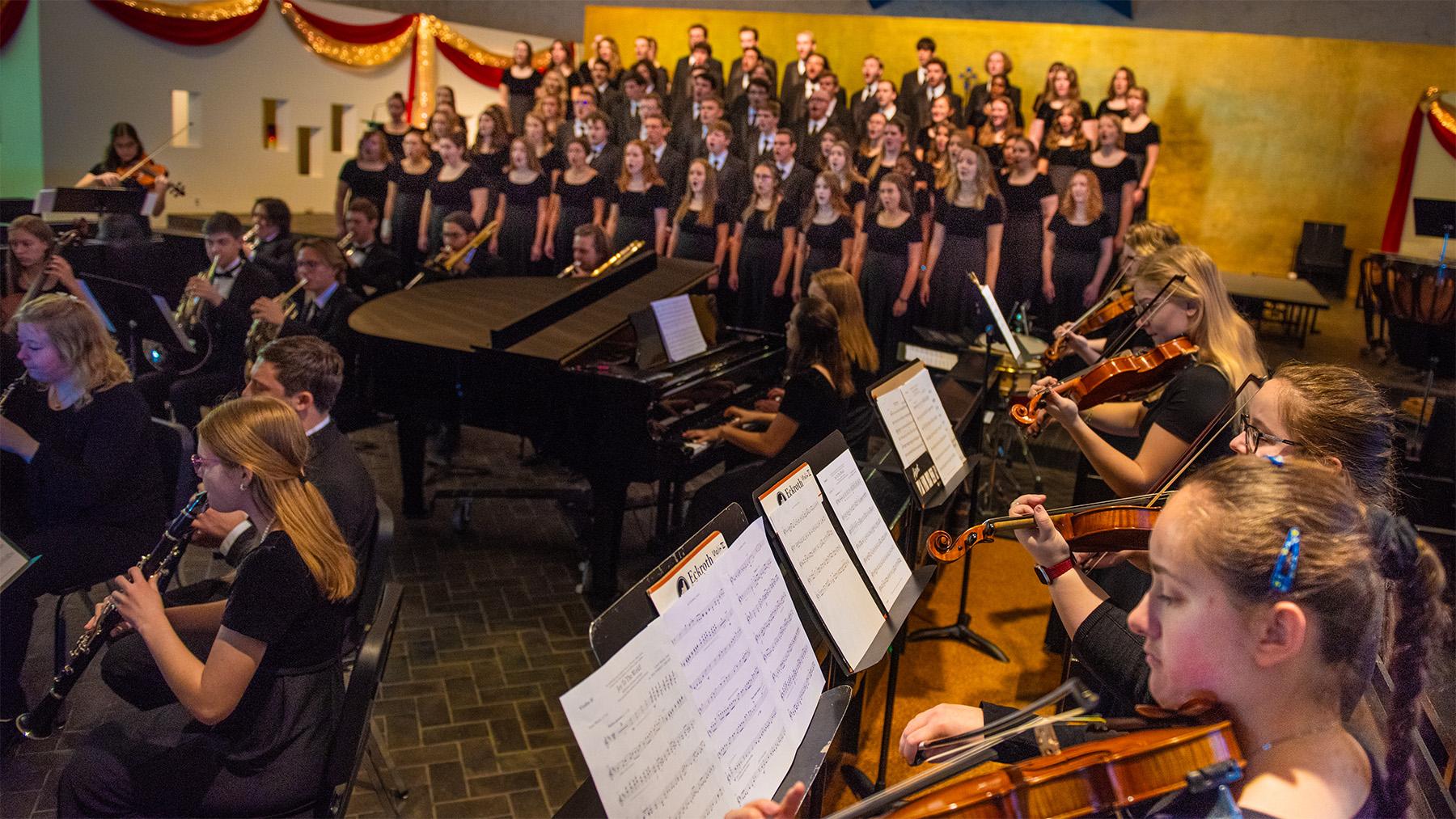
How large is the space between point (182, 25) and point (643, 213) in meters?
6.77

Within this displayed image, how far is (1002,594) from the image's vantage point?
485 centimetres

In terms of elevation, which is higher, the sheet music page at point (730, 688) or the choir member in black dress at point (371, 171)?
the choir member in black dress at point (371, 171)

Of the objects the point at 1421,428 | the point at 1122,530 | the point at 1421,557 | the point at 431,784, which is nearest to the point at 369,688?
the point at 431,784

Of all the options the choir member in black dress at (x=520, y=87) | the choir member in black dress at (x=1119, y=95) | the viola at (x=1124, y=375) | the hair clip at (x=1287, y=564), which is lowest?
the viola at (x=1124, y=375)

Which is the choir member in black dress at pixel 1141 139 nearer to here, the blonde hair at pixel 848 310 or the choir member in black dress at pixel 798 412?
the blonde hair at pixel 848 310

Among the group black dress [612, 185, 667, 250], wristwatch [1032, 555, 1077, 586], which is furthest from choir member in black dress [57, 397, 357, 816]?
black dress [612, 185, 667, 250]

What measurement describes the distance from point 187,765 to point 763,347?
3.53 m

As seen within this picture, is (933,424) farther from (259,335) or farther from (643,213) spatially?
(643,213)

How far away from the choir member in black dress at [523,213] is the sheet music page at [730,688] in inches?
306

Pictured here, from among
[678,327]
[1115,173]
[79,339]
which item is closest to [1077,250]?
[1115,173]

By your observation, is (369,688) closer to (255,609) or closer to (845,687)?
(255,609)

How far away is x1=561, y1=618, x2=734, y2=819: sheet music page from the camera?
128 centimetres

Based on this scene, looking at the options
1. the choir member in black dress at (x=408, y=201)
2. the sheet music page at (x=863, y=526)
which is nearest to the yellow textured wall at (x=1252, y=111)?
the choir member in black dress at (x=408, y=201)

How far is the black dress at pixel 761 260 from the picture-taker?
828 centimetres
